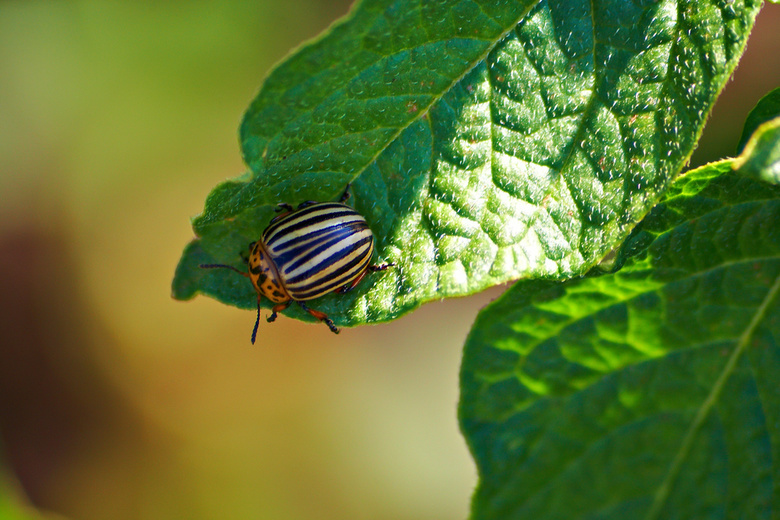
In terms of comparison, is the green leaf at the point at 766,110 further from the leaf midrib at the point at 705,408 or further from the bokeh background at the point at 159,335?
the bokeh background at the point at 159,335

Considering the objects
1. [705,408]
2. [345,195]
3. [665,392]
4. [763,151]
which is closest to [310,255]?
[345,195]

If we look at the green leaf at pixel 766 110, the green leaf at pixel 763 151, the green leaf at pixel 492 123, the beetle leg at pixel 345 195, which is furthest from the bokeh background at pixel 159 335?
the green leaf at pixel 763 151

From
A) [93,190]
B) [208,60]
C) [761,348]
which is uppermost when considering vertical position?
[208,60]

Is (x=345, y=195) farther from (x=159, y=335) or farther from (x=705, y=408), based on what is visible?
(x=159, y=335)

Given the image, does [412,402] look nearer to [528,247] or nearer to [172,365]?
[172,365]

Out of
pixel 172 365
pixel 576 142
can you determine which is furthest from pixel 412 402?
Result: pixel 576 142

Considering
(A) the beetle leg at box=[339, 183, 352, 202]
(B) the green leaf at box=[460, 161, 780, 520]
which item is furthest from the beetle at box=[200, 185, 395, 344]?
(B) the green leaf at box=[460, 161, 780, 520]
